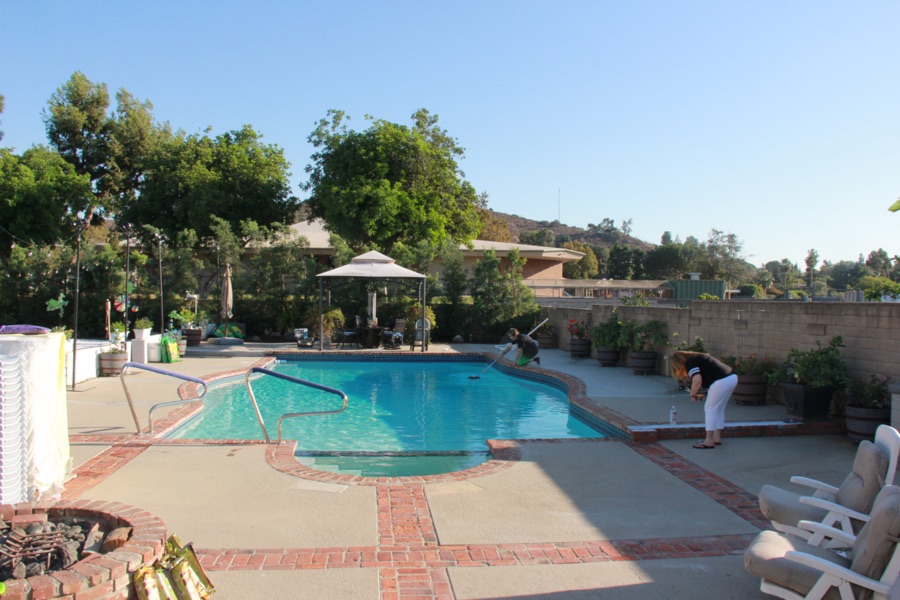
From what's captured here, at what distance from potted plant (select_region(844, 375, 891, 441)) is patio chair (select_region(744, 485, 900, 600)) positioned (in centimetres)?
405

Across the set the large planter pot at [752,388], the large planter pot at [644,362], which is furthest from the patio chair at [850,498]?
the large planter pot at [644,362]

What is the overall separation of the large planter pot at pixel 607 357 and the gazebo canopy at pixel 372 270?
17.0ft

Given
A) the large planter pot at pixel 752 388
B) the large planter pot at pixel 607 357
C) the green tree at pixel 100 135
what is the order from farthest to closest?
the green tree at pixel 100 135 < the large planter pot at pixel 607 357 < the large planter pot at pixel 752 388

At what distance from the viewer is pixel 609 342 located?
14.9 metres

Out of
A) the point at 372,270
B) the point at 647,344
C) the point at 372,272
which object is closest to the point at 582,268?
the point at 372,270

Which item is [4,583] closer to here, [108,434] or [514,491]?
[514,491]

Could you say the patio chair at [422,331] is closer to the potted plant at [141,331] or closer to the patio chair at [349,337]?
the patio chair at [349,337]

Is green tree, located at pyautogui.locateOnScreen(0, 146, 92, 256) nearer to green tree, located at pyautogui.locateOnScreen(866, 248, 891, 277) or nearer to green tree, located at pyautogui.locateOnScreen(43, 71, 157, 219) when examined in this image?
green tree, located at pyautogui.locateOnScreen(43, 71, 157, 219)

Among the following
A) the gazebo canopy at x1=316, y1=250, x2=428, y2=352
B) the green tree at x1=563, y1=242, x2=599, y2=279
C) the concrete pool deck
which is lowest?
the concrete pool deck

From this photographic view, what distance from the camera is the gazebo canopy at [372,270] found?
17.0 m

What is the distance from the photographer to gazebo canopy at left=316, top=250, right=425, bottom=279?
55.6ft

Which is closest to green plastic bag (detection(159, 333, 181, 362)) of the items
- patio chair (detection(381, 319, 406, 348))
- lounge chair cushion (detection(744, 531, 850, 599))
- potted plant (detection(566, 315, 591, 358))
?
patio chair (detection(381, 319, 406, 348))

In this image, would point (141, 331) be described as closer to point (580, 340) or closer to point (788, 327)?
point (580, 340)

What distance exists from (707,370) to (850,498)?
10.5ft
